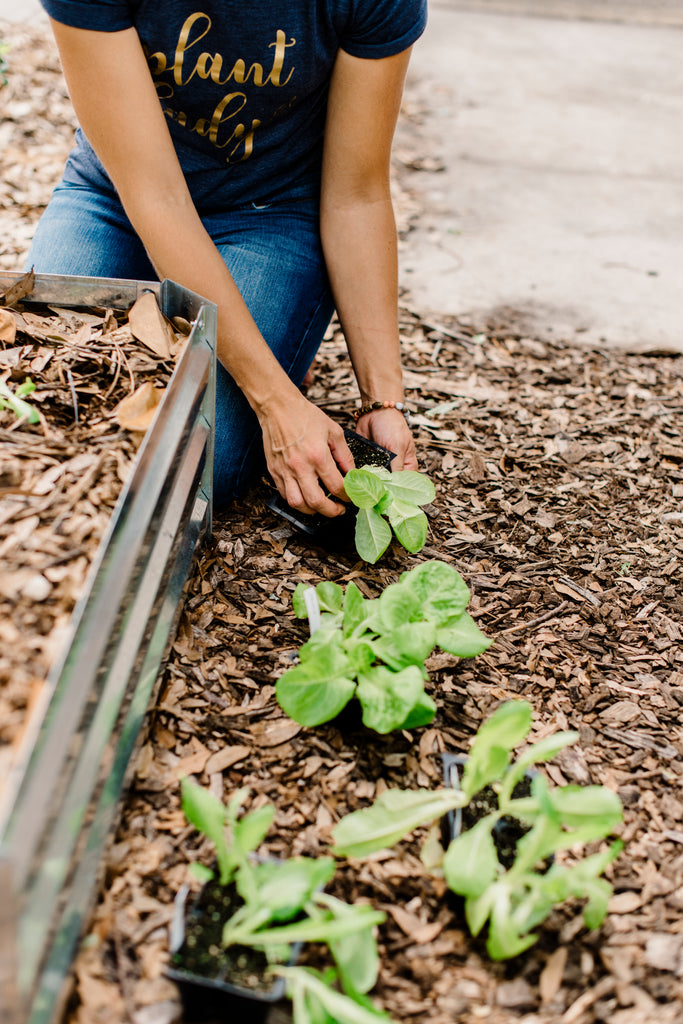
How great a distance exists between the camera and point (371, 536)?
1.50m

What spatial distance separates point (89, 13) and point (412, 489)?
0.96 meters

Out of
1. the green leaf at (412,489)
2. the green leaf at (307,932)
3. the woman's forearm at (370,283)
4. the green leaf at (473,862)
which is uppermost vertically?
A: the woman's forearm at (370,283)

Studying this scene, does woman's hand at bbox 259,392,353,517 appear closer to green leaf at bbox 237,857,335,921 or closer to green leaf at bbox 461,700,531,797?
green leaf at bbox 461,700,531,797

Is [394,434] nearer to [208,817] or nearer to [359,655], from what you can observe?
[359,655]

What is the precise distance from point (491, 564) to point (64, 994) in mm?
1079

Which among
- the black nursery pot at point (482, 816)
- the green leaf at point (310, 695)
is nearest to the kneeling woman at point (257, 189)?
the green leaf at point (310, 695)

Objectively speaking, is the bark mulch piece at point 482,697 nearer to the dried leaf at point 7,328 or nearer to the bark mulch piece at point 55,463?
the bark mulch piece at point 55,463

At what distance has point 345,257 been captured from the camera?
1.85 meters

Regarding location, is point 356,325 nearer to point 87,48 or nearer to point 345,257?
point 345,257

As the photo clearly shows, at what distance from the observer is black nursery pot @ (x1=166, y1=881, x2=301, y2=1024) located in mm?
911

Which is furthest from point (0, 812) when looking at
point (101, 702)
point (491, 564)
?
point (491, 564)

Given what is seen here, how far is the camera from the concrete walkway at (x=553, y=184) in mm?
2781

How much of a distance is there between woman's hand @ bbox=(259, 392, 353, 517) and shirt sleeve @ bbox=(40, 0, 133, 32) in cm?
68

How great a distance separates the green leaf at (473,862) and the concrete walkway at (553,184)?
1886 mm
